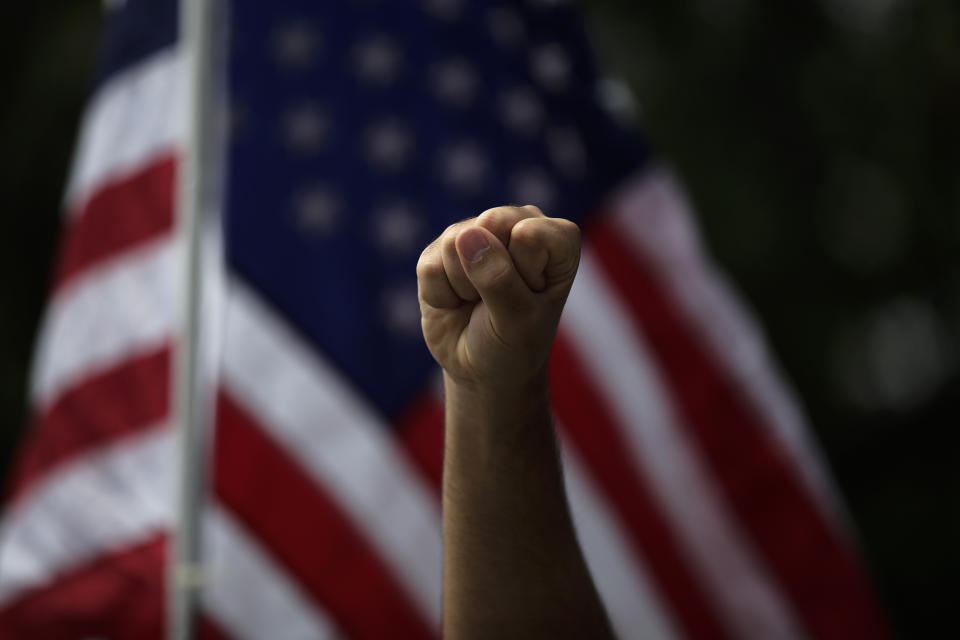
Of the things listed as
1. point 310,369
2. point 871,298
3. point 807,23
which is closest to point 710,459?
point 310,369

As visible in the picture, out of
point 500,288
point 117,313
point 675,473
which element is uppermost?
point 117,313

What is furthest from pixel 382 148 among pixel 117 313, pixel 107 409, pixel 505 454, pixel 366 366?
pixel 505 454

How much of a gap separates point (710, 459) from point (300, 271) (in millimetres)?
1068

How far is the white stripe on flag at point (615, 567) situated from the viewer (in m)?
2.33

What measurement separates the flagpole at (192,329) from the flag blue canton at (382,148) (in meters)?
0.28

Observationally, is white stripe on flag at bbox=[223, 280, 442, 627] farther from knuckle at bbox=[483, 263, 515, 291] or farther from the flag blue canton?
knuckle at bbox=[483, 263, 515, 291]

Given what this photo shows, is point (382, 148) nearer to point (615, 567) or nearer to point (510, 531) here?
point (615, 567)

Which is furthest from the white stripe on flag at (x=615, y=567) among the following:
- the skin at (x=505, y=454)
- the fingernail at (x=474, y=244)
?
the fingernail at (x=474, y=244)

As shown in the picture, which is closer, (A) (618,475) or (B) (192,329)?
(B) (192,329)

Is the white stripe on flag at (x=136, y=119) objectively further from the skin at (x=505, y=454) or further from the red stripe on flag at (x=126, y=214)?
the skin at (x=505, y=454)

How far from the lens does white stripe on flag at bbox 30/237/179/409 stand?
2.39 m

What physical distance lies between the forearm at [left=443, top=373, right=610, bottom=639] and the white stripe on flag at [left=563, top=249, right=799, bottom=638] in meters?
1.42

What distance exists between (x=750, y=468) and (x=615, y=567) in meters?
0.43

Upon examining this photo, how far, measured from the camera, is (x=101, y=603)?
7.33 ft
